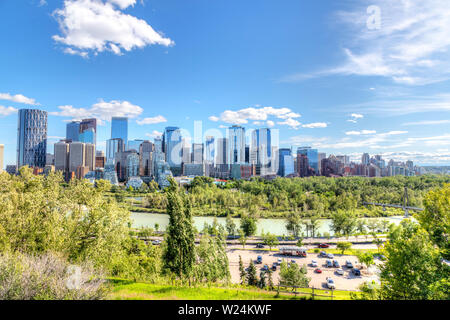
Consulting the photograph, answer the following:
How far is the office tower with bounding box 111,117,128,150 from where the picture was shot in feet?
275

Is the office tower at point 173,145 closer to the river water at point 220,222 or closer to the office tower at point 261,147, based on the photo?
the office tower at point 261,147

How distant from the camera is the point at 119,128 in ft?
279

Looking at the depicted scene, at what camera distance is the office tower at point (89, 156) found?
51031 millimetres

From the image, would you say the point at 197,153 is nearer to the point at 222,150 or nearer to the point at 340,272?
the point at 222,150

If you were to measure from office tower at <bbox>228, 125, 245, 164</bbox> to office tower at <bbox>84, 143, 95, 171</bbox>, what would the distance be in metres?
37.1

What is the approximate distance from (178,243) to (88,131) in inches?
3210

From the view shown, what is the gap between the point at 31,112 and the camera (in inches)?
1534

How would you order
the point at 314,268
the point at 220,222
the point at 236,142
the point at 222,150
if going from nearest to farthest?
the point at 314,268 → the point at 220,222 → the point at 236,142 → the point at 222,150

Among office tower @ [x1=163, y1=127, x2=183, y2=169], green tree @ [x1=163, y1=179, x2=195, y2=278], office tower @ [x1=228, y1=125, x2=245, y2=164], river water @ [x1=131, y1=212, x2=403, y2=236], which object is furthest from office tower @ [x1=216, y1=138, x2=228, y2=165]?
green tree @ [x1=163, y1=179, x2=195, y2=278]

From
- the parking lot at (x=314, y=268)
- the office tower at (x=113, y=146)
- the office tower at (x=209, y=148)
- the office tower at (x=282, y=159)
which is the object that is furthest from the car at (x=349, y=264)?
the office tower at (x=113, y=146)

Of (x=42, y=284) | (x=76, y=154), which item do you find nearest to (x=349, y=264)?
(x=42, y=284)

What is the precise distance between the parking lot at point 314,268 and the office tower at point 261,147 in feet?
169

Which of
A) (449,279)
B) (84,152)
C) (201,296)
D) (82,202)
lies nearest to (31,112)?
(84,152)
